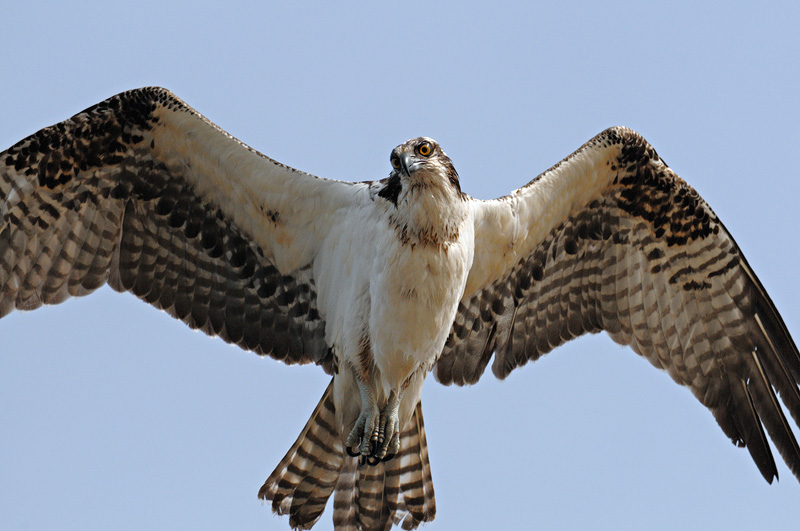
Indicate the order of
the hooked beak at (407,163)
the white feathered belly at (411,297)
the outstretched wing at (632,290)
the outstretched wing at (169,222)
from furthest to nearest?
the outstretched wing at (632,290) → the outstretched wing at (169,222) → the white feathered belly at (411,297) → the hooked beak at (407,163)

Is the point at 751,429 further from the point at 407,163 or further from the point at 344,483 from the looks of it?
the point at 407,163

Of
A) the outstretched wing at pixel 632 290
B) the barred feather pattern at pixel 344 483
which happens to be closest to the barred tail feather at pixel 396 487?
the barred feather pattern at pixel 344 483

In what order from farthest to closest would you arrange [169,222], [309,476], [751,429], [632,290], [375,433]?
[632,290] < [169,222] < [751,429] < [309,476] < [375,433]

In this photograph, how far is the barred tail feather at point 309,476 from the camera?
9.40 meters

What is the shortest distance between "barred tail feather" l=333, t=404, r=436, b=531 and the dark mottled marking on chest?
6.59ft

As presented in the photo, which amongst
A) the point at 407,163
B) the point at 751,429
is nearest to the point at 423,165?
the point at 407,163

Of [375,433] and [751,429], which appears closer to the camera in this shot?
[375,433]

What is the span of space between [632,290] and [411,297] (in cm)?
262

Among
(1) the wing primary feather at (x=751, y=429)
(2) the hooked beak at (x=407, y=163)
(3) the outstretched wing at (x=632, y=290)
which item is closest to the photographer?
(2) the hooked beak at (x=407, y=163)

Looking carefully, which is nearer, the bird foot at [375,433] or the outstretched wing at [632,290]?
the bird foot at [375,433]

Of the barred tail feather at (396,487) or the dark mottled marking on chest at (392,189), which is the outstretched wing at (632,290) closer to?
the barred tail feather at (396,487)

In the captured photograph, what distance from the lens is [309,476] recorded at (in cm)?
942

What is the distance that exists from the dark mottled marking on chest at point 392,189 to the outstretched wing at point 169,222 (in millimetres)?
522

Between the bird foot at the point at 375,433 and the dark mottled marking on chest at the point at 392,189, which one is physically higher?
the dark mottled marking on chest at the point at 392,189
